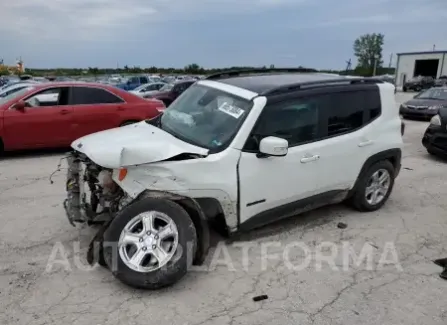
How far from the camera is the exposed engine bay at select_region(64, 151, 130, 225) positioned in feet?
11.7

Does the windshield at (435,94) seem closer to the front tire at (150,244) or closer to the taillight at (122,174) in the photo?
the front tire at (150,244)

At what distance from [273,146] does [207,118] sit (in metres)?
0.82

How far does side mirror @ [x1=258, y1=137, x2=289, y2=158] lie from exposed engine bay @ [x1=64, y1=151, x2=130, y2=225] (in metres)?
1.30

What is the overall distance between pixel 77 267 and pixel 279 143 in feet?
6.98

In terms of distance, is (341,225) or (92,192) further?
(341,225)

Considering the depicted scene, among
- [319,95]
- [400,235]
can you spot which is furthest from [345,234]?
[319,95]

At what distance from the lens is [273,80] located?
4.30 m

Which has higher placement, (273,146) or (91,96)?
(91,96)

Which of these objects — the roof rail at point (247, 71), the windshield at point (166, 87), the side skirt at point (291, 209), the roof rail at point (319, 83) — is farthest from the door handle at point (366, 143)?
the windshield at point (166, 87)

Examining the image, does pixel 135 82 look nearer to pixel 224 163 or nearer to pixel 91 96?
→ pixel 91 96

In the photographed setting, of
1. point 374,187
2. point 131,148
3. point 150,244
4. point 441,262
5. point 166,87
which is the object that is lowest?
point 441,262

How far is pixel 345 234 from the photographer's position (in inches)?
172

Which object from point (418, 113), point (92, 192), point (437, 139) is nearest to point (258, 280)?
point (92, 192)

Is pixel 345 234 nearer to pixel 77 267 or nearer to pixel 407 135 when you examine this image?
pixel 77 267
